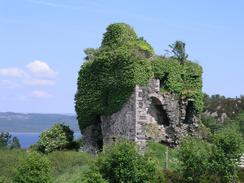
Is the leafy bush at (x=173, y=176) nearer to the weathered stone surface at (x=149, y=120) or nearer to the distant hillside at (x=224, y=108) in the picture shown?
the weathered stone surface at (x=149, y=120)

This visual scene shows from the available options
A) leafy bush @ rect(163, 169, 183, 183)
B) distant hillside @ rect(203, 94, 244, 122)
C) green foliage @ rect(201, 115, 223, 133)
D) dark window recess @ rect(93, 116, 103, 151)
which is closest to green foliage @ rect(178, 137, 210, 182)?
leafy bush @ rect(163, 169, 183, 183)

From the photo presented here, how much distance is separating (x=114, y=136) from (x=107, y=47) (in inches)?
201

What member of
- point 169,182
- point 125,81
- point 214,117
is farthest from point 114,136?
point 214,117

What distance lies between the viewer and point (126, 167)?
27047 millimetres

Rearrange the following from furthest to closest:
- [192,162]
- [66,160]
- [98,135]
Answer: [98,135], [66,160], [192,162]

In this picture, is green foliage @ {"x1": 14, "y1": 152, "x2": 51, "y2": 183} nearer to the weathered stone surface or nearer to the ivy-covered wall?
the weathered stone surface

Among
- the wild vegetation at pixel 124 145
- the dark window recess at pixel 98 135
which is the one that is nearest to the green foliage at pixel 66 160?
the wild vegetation at pixel 124 145

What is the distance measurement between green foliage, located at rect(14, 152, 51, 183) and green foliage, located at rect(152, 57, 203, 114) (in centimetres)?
1069

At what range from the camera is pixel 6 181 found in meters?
28.9

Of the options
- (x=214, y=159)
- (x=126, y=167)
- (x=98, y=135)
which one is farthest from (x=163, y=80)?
(x=126, y=167)

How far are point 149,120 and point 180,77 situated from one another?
301 cm

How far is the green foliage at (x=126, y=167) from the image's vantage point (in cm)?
2686

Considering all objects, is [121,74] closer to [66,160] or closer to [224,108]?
[66,160]

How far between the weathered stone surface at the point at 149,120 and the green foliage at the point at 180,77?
0.40 m
